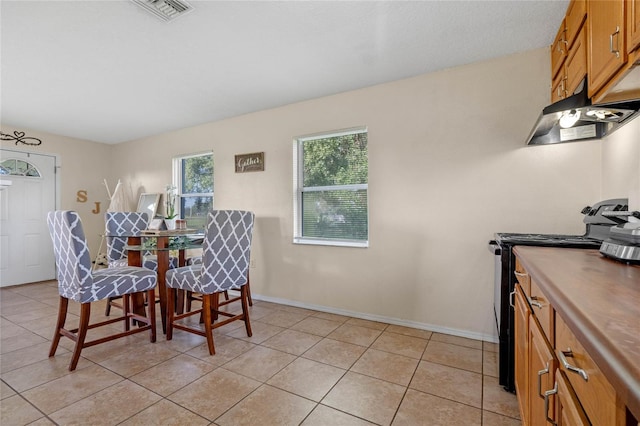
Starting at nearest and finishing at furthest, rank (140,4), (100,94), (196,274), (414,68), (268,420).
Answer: (268,420) → (140,4) → (196,274) → (414,68) → (100,94)

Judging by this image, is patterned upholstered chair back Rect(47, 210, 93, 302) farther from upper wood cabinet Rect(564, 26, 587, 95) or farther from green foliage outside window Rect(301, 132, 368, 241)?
upper wood cabinet Rect(564, 26, 587, 95)

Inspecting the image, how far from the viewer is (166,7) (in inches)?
70.6

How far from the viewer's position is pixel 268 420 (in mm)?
1546

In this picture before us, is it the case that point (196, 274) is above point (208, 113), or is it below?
below

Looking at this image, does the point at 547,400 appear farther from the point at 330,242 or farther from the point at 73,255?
the point at 73,255

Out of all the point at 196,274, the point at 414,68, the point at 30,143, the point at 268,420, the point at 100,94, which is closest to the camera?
the point at 268,420

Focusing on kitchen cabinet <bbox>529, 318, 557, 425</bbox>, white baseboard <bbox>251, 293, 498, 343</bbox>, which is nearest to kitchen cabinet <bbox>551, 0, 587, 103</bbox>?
kitchen cabinet <bbox>529, 318, 557, 425</bbox>

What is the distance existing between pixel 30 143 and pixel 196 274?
13.9ft

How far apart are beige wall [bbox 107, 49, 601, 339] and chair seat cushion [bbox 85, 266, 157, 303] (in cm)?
146

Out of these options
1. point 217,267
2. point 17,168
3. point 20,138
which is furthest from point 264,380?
point 20,138

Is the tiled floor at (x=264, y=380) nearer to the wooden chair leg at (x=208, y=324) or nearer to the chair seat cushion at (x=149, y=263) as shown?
the wooden chair leg at (x=208, y=324)

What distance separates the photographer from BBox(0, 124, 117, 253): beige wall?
15.5 feet

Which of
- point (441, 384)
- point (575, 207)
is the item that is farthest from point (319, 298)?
point (575, 207)

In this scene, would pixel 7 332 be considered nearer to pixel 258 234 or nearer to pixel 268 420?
pixel 258 234
